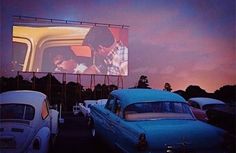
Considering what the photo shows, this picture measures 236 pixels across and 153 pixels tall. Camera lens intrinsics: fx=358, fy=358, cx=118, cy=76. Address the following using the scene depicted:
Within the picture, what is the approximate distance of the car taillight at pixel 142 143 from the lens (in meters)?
4.99

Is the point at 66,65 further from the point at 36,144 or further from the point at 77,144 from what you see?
the point at 36,144

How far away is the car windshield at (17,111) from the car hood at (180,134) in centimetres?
220

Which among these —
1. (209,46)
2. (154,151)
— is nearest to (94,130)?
(154,151)

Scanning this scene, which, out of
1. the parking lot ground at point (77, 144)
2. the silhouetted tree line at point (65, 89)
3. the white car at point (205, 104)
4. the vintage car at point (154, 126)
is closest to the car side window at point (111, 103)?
the vintage car at point (154, 126)

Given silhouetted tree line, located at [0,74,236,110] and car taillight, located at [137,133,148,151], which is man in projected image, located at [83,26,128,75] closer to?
silhouetted tree line, located at [0,74,236,110]

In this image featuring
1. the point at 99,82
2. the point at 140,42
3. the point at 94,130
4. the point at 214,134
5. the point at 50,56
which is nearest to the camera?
the point at 214,134

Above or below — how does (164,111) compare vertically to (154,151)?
above

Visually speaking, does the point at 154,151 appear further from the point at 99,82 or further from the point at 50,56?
the point at 99,82

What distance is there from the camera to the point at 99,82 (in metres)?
20.9

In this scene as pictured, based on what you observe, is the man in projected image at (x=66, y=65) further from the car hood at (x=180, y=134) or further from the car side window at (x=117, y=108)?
the car hood at (x=180, y=134)

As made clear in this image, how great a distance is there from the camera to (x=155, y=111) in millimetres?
6020

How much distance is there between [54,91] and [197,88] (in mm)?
8524

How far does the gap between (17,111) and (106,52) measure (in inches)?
482

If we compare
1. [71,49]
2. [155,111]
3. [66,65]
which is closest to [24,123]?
[155,111]
